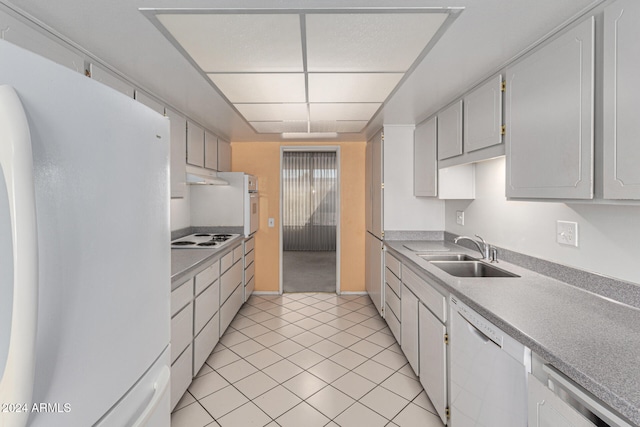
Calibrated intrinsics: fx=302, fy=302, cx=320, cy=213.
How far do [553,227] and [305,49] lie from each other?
173 cm

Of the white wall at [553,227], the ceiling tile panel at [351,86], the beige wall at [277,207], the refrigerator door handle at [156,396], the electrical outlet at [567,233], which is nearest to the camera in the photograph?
the refrigerator door handle at [156,396]

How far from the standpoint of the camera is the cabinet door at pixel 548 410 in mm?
869

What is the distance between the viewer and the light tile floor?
6.35 feet

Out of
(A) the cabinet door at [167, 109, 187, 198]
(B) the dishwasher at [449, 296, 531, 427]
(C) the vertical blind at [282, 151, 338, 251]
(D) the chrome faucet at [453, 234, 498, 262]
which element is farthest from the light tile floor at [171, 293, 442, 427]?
(C) the vertical blind at [282, 151, 338, 251]

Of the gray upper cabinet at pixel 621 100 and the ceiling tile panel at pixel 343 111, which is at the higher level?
the ceiling tile panel at pixel 343 111

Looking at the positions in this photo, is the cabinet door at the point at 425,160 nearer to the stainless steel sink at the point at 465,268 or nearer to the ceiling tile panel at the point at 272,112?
the stainless steel sink at the point at 465,268

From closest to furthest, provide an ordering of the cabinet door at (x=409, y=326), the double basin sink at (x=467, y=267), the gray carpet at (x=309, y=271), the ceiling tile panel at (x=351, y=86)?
the ceiling tile panel at (x=351, y=86) < the double basin sink at (x=467, y=267) < the cabinet door at (x=409, y=326) < the gray carpet at (x=309, y=271)

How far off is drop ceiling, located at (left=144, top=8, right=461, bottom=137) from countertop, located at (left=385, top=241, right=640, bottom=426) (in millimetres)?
1305

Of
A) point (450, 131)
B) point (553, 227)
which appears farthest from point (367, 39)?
point (553, 227)

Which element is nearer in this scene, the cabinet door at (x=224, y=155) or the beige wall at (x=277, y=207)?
the cabinet door at (x=224, y=155)

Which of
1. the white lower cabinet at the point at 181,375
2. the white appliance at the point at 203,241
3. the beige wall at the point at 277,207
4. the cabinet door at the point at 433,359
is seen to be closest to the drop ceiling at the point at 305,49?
the white appliance at the point at 203,241

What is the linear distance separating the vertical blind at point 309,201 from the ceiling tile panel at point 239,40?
5.94m

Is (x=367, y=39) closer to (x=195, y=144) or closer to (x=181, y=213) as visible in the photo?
(x=195, y=144)

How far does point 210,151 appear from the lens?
3.49 metres
